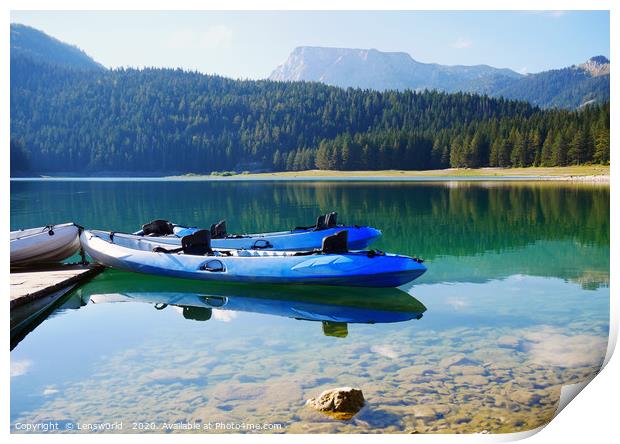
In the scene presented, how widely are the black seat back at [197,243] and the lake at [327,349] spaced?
2.66 ft

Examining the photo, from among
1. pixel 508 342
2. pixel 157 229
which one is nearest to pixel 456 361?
pixel 508 342

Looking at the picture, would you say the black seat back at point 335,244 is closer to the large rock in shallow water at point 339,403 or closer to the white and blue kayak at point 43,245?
the large rock in shallow water at point 339,403

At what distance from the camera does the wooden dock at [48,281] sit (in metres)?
10.5

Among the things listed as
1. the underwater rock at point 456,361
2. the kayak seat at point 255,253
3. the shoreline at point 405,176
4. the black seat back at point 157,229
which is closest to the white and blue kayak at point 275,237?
the black seat back at point 157,229

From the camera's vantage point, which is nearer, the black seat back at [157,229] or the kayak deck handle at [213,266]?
the kayak deck handle at [213,266]

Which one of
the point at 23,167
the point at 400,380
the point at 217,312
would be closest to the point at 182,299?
the point at 217,312

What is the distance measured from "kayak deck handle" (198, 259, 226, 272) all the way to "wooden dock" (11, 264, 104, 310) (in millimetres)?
3136

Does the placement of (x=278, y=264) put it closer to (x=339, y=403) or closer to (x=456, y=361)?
(x=456, y=361)

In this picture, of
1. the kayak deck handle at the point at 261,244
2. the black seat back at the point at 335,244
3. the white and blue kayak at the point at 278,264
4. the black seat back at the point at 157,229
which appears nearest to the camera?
the white and blue kayak at the point at 278,264

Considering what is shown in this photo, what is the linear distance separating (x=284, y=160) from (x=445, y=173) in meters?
43.0

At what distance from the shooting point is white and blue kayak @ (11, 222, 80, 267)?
15.2 meters

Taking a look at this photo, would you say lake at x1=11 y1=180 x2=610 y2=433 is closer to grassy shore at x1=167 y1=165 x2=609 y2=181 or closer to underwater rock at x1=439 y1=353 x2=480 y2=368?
underwater rock at x1=439 y1=353 x2=480 y2=368

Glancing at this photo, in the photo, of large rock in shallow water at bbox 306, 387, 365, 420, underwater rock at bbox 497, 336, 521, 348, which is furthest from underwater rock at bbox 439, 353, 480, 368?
large rock in shallow water at bbox 306, 387, 365, 420
